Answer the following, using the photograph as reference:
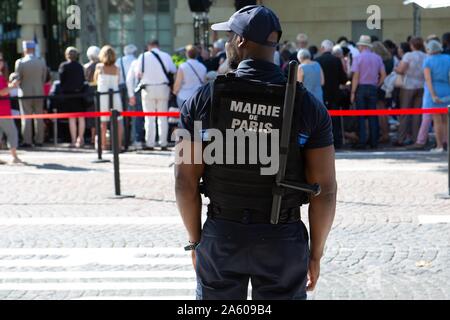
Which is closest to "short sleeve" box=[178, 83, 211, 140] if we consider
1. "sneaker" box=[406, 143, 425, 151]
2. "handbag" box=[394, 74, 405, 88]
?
"sneaker" box=[406, 143, 425, 151]

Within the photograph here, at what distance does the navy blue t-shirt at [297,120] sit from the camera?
379 centimetres

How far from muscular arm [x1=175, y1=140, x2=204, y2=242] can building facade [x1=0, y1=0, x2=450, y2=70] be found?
861 inches

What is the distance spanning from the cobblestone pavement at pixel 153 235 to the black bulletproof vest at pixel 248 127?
8.93 ft

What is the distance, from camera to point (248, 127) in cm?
382

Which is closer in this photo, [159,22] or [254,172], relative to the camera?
[254,172]

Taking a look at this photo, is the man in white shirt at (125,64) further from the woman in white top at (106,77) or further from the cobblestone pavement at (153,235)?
the cobblestone pavement at (153,235)

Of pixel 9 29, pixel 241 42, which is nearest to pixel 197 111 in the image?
pixel 241 42

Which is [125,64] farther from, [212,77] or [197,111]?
[197,111]

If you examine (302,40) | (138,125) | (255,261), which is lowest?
(138,125)

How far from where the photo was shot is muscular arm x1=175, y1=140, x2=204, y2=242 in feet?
12.9

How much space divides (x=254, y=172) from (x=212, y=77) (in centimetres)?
1034

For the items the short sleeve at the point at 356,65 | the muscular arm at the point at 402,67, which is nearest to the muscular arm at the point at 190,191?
the short sleeve at the point at 356,65
